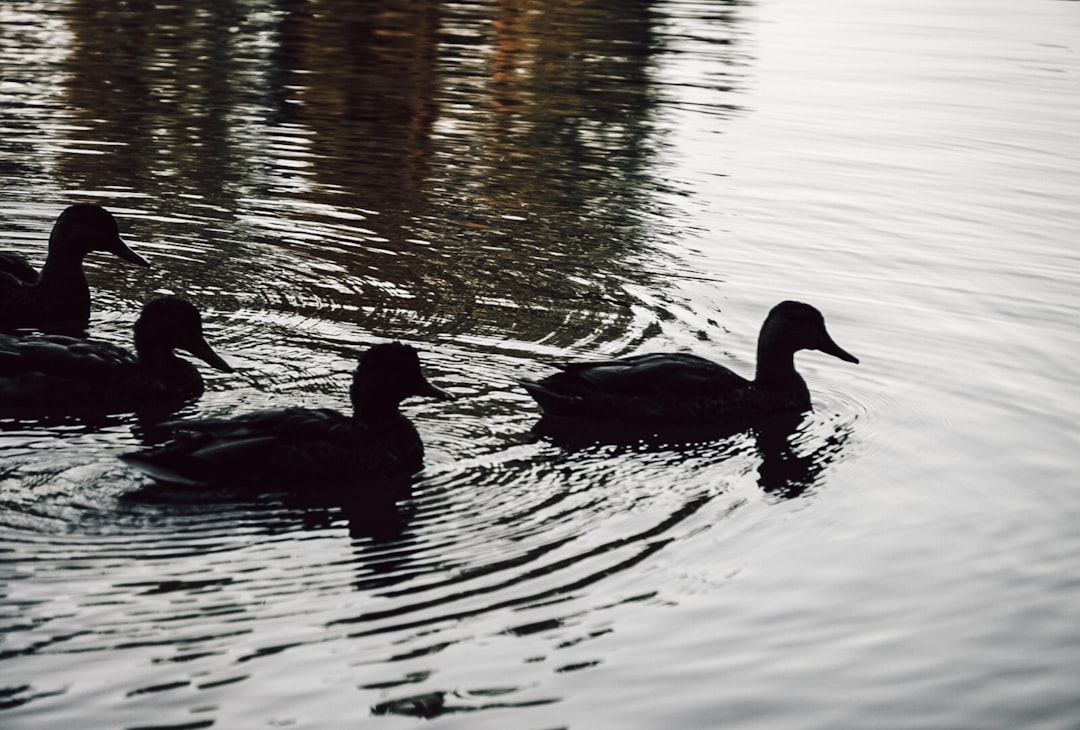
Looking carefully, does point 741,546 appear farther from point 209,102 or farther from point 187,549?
point 209,102

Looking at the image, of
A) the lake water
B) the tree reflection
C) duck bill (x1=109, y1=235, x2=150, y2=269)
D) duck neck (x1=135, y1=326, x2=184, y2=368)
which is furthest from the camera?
the tree reflection

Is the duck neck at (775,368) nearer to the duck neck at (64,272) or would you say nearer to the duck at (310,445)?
the duck at (310,445)

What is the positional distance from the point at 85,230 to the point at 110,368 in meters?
A: 2.79

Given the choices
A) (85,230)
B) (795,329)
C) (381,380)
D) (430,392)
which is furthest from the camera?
(85,230)

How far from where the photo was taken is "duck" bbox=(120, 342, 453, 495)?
8328 mm

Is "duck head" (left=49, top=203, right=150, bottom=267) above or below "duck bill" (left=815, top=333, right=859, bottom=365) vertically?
above

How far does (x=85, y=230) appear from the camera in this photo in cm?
1254

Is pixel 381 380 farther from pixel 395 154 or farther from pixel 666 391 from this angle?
pixel 395 154

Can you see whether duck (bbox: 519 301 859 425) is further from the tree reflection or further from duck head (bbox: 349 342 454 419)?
the tree reflection

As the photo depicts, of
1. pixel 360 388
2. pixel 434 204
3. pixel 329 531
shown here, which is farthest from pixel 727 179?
pixel 329 531

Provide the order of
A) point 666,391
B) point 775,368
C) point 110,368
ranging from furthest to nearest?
point 775,368 < point 666,391 < point 110,368

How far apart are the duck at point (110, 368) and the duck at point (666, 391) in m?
2.20

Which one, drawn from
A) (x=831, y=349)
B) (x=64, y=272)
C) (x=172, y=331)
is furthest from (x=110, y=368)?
(x=831, y=349)

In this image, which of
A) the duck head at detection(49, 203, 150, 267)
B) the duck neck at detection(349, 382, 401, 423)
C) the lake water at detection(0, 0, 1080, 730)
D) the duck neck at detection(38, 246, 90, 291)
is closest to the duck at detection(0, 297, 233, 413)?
the lake water at detection(0, 0, 1080, 730)
